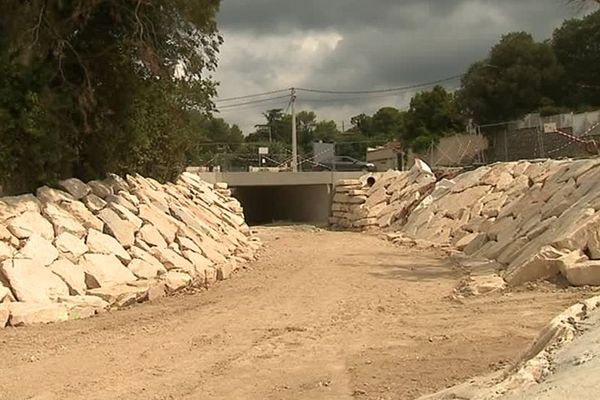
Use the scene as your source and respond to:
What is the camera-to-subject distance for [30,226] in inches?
469

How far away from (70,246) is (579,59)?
41999 millimetres

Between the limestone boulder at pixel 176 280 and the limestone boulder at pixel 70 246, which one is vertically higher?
the limestone boulder at pixel 70 246

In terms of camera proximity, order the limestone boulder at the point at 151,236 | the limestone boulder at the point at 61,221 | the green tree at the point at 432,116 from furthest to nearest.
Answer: the green tree at the point at 432,116 < the limestone boulder at the point at 151,236 < the limestone boulder at the point at 61,221

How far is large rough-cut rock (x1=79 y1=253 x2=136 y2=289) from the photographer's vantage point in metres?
11.6

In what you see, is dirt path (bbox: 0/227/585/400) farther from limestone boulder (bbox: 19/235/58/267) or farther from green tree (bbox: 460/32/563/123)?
green tree (bbox: 460/32/563/123)

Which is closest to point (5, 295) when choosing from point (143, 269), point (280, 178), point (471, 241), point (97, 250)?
point (97, 250)

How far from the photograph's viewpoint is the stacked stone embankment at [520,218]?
11180mm

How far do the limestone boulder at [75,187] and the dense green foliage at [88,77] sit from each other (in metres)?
0.29

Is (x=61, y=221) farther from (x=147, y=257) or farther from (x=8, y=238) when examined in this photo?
(x=147, y=257)

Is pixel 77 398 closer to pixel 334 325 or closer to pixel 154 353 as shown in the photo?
pixel 154 353

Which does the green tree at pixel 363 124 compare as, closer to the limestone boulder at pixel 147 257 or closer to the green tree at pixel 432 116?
the green tree at pixel 432 116

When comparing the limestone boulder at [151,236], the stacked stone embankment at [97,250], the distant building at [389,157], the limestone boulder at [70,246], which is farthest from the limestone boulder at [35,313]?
the distant building at [389,157]

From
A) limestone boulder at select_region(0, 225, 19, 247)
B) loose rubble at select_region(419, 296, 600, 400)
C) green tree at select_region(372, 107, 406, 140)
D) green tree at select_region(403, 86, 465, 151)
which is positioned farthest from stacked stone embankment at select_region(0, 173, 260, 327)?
green tree at select_region(372, 107, 406, 140)

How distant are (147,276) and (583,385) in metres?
9.68
